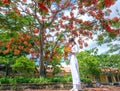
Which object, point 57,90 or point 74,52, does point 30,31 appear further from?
point 74,52

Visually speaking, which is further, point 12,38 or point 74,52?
point 12,38

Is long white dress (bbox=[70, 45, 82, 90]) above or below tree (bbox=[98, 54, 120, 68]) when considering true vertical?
below

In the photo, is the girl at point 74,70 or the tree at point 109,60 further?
the tree at point 109,60

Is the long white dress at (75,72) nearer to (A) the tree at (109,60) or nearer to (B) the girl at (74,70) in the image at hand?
(B) the girl at (74,70)

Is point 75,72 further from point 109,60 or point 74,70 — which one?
point 109,60

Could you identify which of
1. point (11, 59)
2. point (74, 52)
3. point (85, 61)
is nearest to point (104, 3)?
point (74, 52)

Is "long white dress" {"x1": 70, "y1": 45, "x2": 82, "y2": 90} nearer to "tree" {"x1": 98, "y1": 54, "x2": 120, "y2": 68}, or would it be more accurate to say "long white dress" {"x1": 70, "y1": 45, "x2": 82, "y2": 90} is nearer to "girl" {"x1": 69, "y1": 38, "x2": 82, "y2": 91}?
"girl" {"x1": 69, "y1": 38, "x2": 82, "y2": 91}

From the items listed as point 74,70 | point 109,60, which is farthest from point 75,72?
point 109,60

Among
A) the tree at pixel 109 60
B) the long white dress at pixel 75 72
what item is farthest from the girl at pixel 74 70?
the tree at pixel 109 60

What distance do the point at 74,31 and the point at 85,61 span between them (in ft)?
26.4

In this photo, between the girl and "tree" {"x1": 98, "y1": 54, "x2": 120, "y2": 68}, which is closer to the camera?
the girl

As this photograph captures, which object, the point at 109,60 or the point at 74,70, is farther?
the point at 109,60

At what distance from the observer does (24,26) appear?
1506cm

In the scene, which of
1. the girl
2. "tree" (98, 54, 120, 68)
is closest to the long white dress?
the girl
